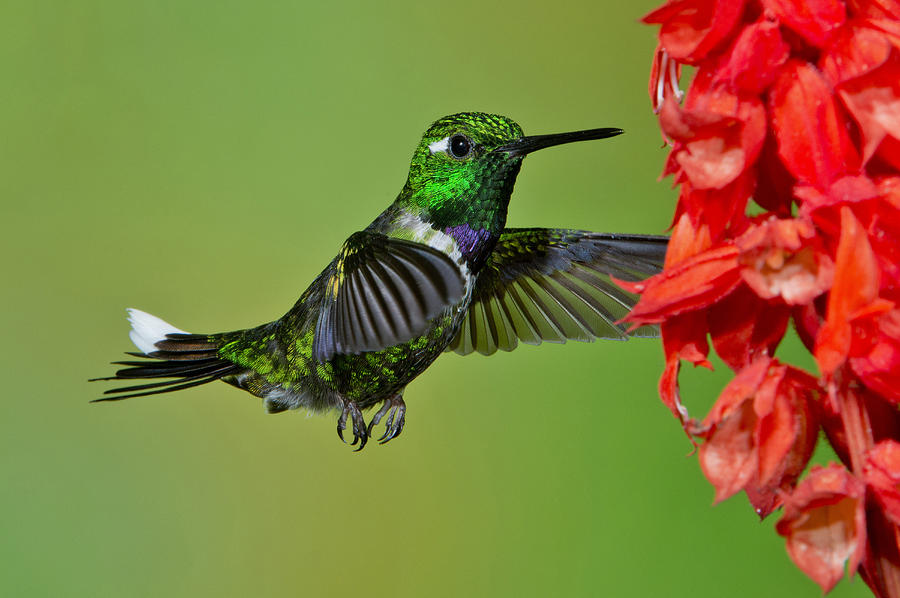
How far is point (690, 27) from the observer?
612 mm

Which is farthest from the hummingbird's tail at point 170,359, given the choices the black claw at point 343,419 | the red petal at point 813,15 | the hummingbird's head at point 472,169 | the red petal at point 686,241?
the red petal at point 813,15

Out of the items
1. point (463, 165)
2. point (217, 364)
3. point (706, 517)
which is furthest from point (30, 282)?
point (706, 517)

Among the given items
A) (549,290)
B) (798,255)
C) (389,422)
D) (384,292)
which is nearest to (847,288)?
(798,255)

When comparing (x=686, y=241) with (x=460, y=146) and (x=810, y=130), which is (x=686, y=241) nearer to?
(x=810, y=130)

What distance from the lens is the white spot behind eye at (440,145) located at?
4.54 ft

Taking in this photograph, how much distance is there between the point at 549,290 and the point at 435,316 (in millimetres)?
376

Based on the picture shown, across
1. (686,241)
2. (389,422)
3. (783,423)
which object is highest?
(686,241)

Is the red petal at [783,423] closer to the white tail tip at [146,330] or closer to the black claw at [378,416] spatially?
the black claw at [378,416]

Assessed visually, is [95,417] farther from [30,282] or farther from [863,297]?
[863,297]

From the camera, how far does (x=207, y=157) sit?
7.89 ft

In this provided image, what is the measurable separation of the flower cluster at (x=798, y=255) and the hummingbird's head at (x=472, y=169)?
71 cm

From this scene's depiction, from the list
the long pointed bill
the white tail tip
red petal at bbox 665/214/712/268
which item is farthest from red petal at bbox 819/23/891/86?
the white tail tip

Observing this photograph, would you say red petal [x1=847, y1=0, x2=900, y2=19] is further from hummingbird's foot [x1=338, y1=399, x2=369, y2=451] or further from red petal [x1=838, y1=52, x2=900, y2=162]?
hummingbird's foot [x1=338, y1=399, x2=369, y2=451]

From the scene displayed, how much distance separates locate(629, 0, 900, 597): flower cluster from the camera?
1.79ft
